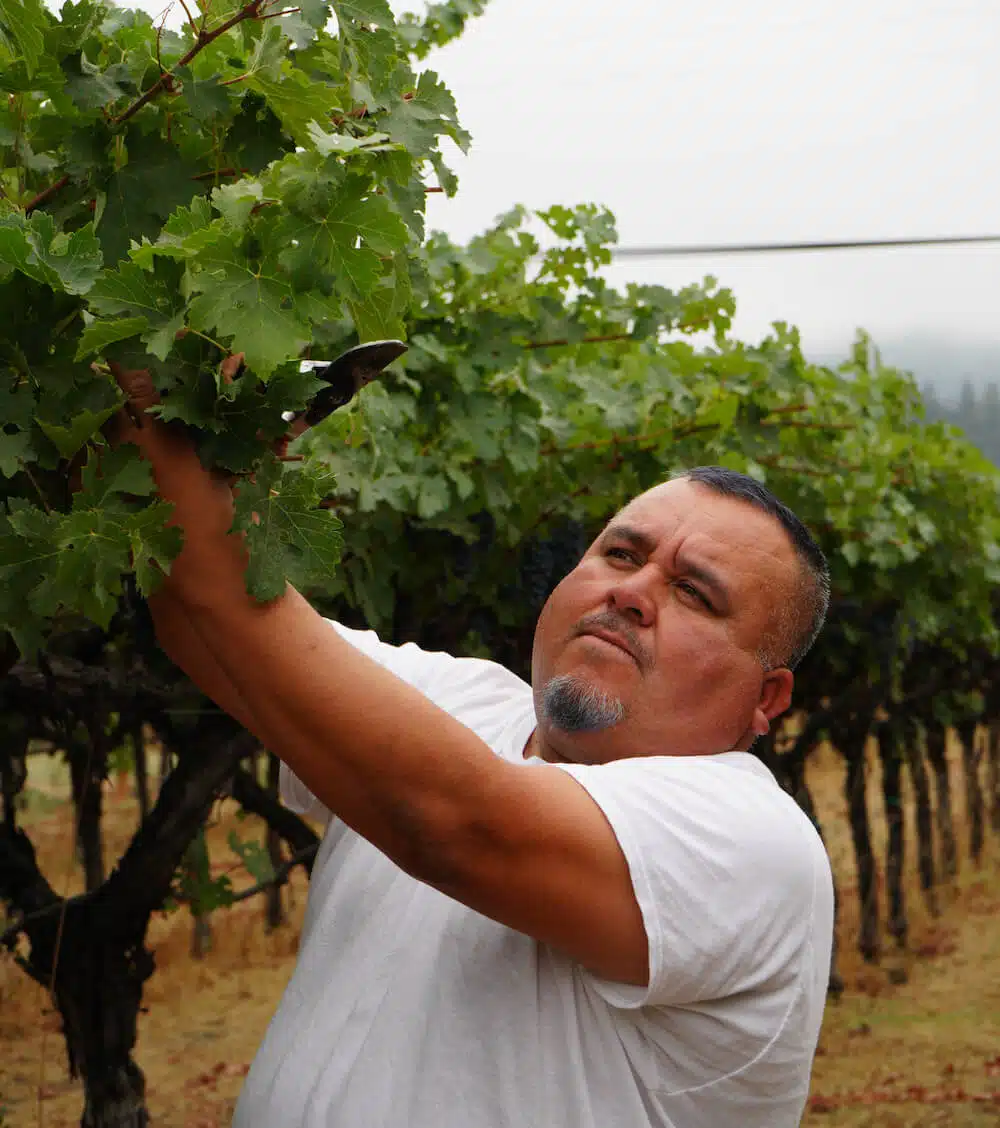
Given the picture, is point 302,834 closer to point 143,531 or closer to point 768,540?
point 768,540

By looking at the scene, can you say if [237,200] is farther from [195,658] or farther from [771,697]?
[771,697]

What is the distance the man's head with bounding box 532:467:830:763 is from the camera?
7.02 feet

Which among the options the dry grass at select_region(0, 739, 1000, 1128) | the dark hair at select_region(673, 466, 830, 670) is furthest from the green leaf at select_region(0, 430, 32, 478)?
the dry grass at select_region(0, 739, 1000, 1128)

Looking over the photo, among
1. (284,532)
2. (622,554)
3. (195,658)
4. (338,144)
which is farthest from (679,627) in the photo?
(338,144)

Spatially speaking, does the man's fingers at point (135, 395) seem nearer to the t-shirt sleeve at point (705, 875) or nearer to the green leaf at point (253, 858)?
the t-shirt sleeve at point (705, 875)

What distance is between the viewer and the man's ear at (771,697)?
91.4 inches

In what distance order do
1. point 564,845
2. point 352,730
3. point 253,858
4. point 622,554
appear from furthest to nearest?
point 253,858 < point 622,554 < point 564,845 < point 352,730

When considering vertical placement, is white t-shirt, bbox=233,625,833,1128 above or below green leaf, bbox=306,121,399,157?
below

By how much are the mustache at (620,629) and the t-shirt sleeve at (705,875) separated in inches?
7.9

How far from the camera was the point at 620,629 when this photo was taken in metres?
2.17

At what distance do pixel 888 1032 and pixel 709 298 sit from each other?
6442 millimetres

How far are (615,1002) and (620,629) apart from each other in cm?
57

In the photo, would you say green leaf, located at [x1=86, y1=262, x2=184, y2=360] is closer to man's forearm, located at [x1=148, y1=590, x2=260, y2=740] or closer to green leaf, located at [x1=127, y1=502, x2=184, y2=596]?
green leaf, located at [x1=127, y1=502, x2=184, y2=596]

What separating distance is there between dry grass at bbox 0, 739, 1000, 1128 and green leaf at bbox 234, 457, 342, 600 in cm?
569
